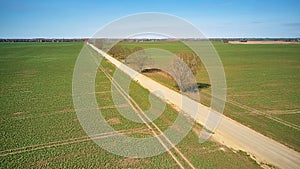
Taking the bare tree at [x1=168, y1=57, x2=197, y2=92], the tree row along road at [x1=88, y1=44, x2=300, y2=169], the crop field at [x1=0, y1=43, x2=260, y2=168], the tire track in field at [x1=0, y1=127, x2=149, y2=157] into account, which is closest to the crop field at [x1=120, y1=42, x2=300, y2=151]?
the tree row along road at [x1=88, y1=44, x2=300, y2=169]

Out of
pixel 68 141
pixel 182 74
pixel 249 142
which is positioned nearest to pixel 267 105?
pixel 182 74

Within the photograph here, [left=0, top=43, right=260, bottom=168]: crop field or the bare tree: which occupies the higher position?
the bare tree

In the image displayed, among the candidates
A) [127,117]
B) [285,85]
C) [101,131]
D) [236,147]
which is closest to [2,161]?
[101,131]

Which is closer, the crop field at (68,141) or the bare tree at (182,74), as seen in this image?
the crop field at (68,141)

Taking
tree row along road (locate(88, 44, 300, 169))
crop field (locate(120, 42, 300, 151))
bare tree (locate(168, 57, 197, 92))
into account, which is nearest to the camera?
tree row along road (locate(88, 44, 300, 169))

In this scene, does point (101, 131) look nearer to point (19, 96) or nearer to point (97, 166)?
point (97, 166)

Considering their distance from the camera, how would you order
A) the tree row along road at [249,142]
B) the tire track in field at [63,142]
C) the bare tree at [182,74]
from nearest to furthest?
the tree row along road at [249,142] → the tire track in field at [63,142] → the bare tree at [182,74]

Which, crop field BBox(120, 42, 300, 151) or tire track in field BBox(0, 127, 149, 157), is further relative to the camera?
crop field BBox(120, 42, 300, 151)

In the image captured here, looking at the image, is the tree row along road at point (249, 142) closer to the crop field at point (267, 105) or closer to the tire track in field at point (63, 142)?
the crop field at point (267, 105)

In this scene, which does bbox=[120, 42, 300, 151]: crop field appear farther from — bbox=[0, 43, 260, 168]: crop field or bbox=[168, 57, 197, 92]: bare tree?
bbox=[0, 43, 260, 168]: crop field

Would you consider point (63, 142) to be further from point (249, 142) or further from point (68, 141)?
point (249, 142)

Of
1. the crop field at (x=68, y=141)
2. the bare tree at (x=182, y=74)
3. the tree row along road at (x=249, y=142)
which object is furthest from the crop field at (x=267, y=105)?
the crop field at (x=68, y=141)
